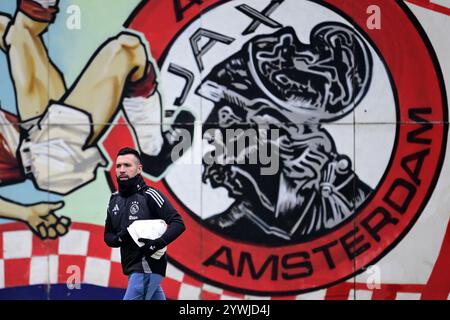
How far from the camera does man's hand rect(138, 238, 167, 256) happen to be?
739 cm

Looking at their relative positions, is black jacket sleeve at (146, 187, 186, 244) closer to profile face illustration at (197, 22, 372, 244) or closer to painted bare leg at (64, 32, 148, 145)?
profile face illustration at (197, 22, 372, 244)

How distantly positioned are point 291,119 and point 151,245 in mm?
2312

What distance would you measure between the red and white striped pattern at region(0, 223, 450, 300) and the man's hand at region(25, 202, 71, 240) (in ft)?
0.23

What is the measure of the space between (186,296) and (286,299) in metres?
0.83

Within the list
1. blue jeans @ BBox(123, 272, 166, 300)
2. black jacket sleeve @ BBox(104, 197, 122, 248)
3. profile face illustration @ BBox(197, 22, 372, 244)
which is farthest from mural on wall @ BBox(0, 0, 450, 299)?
blue jeans @ BBox(123, 272, 166, 300)

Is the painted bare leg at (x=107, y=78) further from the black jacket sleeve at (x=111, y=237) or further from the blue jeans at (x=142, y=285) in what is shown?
the blue jeans at (x=142, y=285)

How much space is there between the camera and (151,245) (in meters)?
7.39

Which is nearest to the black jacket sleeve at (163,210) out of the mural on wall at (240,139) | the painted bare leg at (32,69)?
the mural on wall at (240,139)

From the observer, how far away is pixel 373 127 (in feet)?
30.3

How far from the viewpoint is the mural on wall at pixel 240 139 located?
30.3 ft

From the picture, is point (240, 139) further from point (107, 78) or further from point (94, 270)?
point (94, 270)

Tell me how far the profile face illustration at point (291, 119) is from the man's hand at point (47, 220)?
4.03ft

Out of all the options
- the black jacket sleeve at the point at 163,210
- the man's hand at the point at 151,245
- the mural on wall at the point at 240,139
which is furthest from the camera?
the mural on wall at the point at 240,139

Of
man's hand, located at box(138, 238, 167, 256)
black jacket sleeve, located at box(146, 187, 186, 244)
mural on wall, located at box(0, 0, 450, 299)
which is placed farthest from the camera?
mural on wall, located at box(0, 0, 450, 299)
